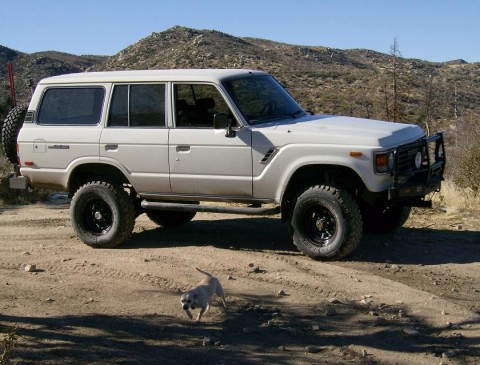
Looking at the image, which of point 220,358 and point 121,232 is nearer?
point 220,358

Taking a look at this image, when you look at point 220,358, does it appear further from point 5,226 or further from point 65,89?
point 5,226

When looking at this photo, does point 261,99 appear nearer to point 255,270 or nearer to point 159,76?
point 159,76

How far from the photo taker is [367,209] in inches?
356

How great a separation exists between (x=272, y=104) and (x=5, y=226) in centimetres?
467

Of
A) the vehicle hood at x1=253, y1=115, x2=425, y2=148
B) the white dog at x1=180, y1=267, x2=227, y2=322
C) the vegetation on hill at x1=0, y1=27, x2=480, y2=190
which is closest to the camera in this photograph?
the white dog at x1=180, y1=267, x2=227, y2=322

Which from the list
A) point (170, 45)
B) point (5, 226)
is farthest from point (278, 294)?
point (170, 45)

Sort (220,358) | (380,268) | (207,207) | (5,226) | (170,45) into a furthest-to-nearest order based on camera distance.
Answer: (170,45), (5,226), (207,207), (380,268), (220,358)

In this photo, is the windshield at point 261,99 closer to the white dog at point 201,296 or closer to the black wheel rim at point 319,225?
the black wheel rim at point 319,225

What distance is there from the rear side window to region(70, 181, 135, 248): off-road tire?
0.83m

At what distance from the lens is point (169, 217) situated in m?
10.4

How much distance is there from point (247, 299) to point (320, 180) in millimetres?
1966

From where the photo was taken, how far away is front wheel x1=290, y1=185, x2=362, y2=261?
7.95 metres

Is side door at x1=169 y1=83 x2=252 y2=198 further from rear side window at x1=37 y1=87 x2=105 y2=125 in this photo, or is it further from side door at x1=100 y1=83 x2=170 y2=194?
rear side window at x1=37 y1=87 x2=105 y2=125

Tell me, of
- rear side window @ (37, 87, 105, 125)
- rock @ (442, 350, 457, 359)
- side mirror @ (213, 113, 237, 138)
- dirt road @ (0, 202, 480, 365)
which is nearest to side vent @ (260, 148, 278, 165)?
side mirror @ (213, 113, 237, 138)
